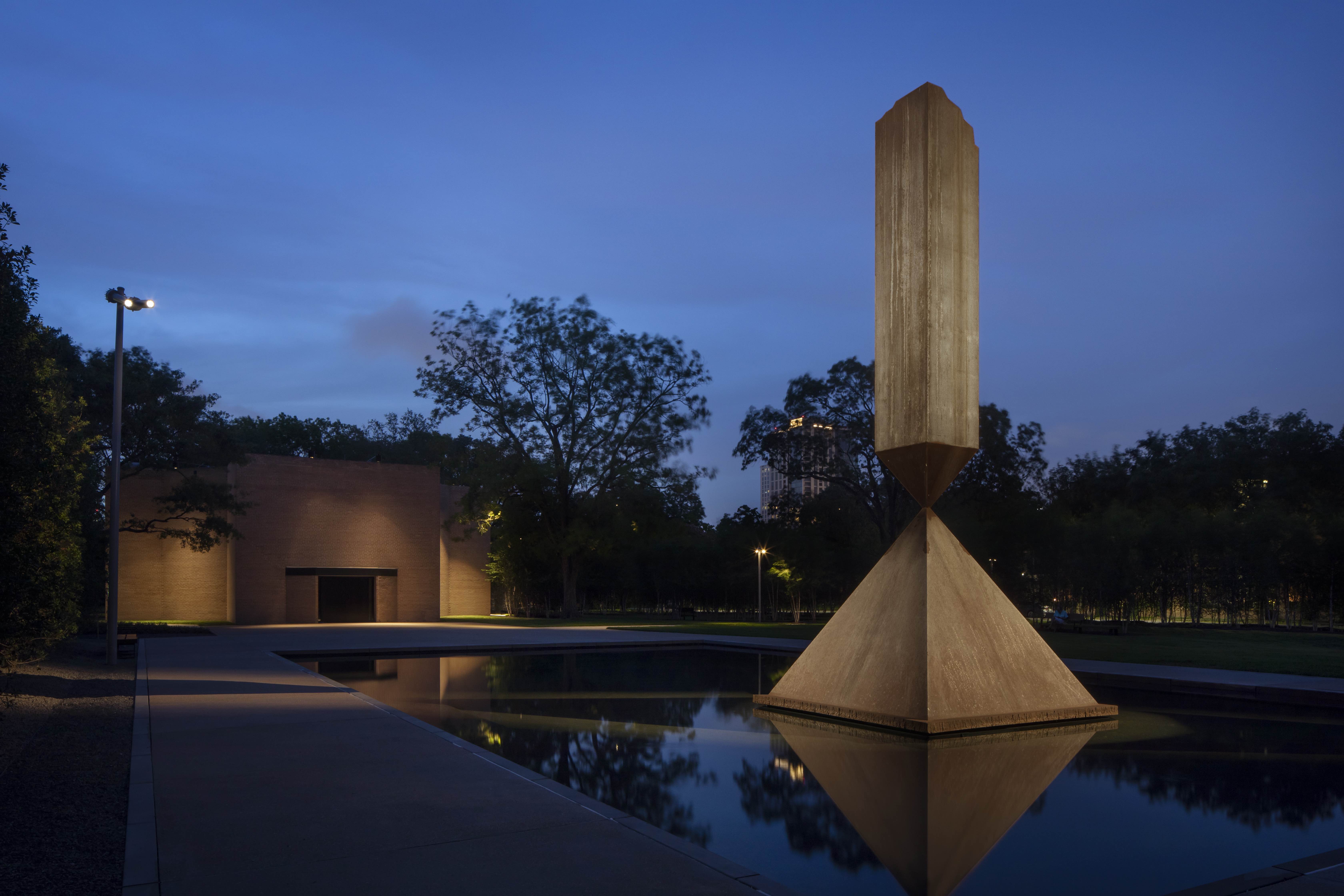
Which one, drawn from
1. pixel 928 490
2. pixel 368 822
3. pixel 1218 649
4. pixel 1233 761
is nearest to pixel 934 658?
pixel 928 490

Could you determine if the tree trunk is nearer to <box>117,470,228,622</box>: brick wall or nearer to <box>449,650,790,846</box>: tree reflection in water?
<box>117,470,228,622</box>: brick wall

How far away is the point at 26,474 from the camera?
20.6 feet

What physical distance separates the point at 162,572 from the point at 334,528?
243 inches

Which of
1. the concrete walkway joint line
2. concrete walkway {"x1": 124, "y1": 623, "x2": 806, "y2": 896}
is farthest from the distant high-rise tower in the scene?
the concrete walkway joint line

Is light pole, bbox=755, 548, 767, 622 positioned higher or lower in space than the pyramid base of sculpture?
lower

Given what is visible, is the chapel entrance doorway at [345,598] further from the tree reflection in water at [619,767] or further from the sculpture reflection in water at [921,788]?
the sculpture reflection in water at [921,788]

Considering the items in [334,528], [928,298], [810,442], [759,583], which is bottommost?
[759,583]

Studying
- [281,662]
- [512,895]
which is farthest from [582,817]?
[281,662]

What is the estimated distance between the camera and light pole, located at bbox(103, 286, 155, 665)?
46.0 feet

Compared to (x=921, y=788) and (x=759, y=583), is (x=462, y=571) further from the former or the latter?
(x=921, y=788)

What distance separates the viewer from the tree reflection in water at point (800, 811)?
4742 mm

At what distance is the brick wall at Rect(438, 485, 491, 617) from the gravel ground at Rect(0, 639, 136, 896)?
32.7 m

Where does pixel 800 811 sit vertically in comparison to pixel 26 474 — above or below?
below

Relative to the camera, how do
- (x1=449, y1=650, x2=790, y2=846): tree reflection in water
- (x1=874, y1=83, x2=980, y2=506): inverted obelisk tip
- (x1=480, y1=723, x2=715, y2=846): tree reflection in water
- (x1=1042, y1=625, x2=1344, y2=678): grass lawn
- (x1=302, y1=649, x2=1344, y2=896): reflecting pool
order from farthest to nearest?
(x1=1042, y1=625, x2=1344, y2=678): grass lawn < (x1=874, y1=83, x2=980, y2=506): inverted obelisk tip < (x1=449, y1=650, x2=790, y2=846): tree reflection in water < (x1=480, y1=723, x2=715, y2=846): tree reflection in water < (x1=302, y1=649, x2=1344, y2=896): reflecting pool
